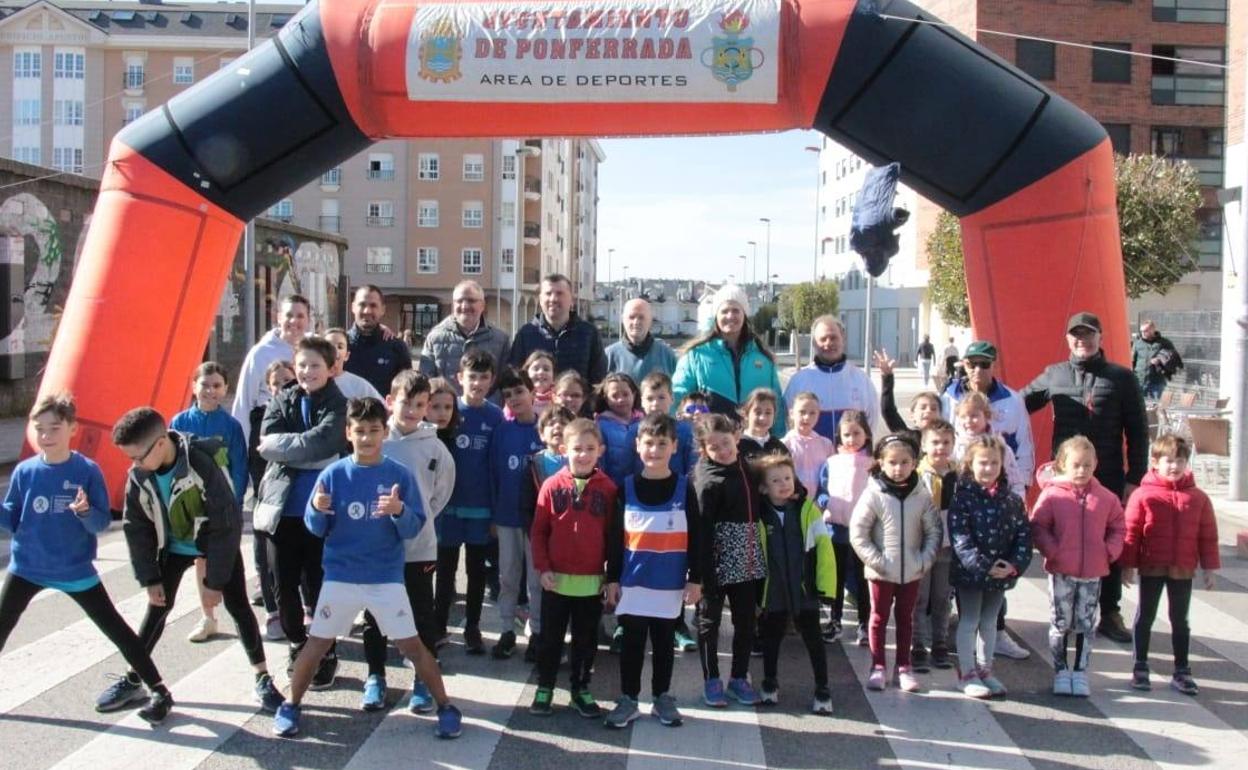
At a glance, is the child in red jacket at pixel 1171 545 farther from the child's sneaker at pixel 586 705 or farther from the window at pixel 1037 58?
the window at pixel 1037 58

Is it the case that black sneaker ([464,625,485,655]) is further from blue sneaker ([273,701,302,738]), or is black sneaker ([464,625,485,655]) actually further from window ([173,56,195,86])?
window ([173,56,195,86])

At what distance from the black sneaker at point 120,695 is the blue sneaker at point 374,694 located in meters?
1.05

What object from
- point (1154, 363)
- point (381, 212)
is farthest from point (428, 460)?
point (381, 212)

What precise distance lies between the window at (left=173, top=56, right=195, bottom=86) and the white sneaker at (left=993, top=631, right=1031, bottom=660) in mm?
60140

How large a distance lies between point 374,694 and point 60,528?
1601mm

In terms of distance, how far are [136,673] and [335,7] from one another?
5.39 metres

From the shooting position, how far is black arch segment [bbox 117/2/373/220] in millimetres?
8398

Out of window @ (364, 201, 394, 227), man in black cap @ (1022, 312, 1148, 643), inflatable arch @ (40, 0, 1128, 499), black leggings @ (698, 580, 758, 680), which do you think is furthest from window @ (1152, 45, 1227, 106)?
black leggings @ (698, 580, 758, 680)

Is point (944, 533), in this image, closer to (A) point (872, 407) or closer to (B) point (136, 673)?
(A) point (872, 407)

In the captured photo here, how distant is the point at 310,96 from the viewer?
8.43 m

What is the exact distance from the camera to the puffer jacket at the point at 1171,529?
555cm

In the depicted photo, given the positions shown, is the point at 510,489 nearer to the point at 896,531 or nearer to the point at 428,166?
the point at 896,531

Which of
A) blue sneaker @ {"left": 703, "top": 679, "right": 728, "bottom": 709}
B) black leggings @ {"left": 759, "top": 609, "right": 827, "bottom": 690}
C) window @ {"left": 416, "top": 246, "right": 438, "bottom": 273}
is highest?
window @ {"left": 416, "top": 246, "right": 438, "bottom": 273}

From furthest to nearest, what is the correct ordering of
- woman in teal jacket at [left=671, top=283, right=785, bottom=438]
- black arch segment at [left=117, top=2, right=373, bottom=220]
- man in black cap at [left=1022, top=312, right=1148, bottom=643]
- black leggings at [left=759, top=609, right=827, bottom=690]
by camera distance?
black arch segment at [left=117, top=2, right=373, bottom=220] → woman in teal jacket at [left=671, top=283, right=785, bottom=438] → man in black cap at [left=1022, top=312, right=1148, bottom=643] → black leggings at [left=759, top=609, right=827, bottom=690]
